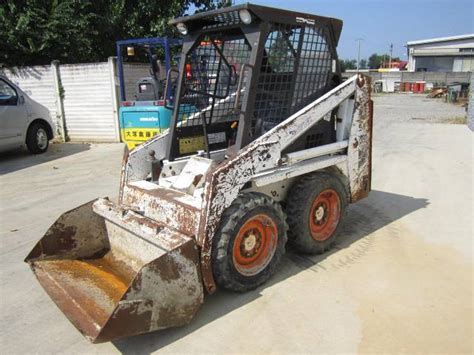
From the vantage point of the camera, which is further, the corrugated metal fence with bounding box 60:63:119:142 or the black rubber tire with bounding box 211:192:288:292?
the corrugated metal fence with bounding box 60:63:119:142

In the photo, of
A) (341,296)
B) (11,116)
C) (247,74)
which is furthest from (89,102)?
(341,296)

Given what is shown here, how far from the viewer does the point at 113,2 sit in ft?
47.4

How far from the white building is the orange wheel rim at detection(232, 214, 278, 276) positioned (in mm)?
50390

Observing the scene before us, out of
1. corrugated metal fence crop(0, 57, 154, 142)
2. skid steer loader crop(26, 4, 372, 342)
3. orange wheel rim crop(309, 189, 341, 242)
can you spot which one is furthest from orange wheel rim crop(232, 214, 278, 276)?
corrugated metal fence crop(0, 57, 154, 142)

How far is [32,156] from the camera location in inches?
397

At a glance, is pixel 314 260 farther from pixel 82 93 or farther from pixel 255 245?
pixel 82 93

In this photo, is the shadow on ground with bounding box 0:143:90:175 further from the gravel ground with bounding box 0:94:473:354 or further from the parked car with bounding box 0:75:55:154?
the gravel ground with bounding box 0:94:473:354

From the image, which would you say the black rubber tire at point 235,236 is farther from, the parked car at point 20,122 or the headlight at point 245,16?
the parked car at point 20,122

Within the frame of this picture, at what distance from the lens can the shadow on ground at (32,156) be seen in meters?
9.07

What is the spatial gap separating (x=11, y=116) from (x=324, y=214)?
25.7ft

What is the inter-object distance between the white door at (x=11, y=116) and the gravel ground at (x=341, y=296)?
3.28 m

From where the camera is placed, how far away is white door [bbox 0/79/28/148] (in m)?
9.23

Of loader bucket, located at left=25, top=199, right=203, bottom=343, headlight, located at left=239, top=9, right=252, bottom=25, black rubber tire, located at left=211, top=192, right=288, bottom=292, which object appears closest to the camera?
loader bucket, located at left=25, top=199, right=203, bottom=343

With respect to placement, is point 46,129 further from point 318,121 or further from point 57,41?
point 318,121
